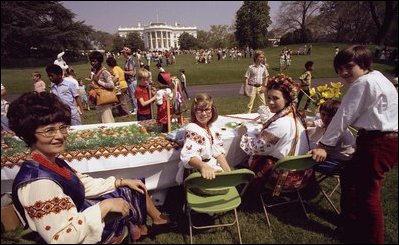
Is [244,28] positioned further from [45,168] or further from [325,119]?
[45,168]

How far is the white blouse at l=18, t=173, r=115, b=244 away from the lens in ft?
5.24

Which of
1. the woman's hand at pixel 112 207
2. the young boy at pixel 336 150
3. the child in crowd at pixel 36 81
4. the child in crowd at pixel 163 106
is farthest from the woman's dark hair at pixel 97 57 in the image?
the young boy at pixel 336 150

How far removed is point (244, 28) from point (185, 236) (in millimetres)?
3208

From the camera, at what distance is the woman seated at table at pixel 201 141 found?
277 cm

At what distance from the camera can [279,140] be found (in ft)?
9.51

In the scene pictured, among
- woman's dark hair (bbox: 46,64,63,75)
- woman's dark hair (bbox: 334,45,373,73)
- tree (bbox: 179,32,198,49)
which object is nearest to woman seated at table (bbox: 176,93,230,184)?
woman's dark hair (bbox: 334,45,373,73)

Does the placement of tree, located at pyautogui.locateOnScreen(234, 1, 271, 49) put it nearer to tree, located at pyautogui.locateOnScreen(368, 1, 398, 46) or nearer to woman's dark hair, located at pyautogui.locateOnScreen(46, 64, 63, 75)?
tree, located at pyautogui.locateOnScreen(368, 1, 398, 46)

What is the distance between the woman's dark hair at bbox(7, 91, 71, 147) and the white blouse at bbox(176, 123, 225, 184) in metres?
1.31

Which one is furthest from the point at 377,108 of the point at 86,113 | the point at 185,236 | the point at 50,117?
the point at 86,113

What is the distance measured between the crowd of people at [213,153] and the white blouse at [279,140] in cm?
1

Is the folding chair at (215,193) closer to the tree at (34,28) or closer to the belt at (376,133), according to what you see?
the belt at (376,133)

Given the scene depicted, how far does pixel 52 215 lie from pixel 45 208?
61 mm

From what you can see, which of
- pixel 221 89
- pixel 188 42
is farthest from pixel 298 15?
pixel 188 42

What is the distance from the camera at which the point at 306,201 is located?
3.70 m
